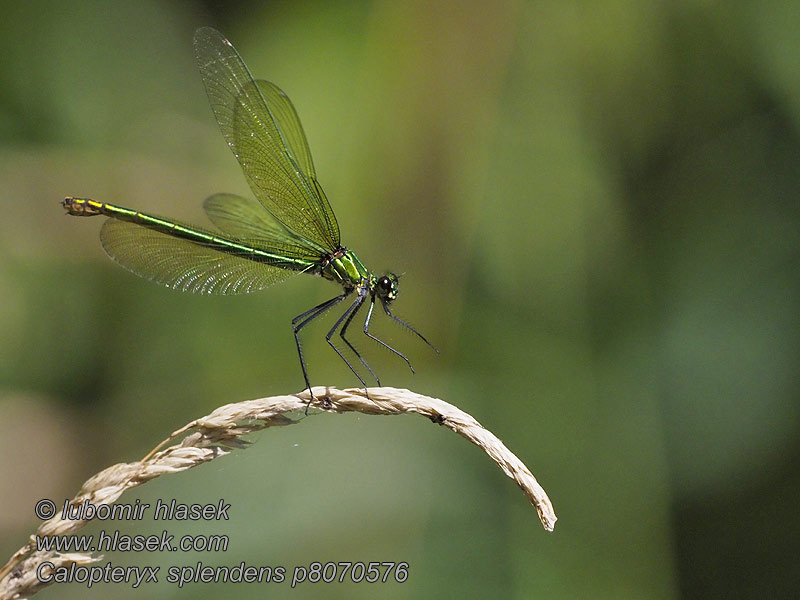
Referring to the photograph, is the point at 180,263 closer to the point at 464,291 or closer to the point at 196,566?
the point at 196,566

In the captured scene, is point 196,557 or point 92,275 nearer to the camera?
point 196,557

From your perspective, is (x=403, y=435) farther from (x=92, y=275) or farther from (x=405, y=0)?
(x=405, y=0)

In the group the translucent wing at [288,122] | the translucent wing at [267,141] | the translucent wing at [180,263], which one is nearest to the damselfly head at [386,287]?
the translucent wing at [267,141]

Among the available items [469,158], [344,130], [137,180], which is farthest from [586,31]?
[137,180]

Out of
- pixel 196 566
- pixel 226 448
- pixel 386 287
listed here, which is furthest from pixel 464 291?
pixel 226 448

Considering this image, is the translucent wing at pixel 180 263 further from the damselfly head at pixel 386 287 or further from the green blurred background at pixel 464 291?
the green blurred background at pixel 464 291

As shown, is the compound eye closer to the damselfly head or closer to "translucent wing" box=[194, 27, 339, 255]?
the damselfly head
